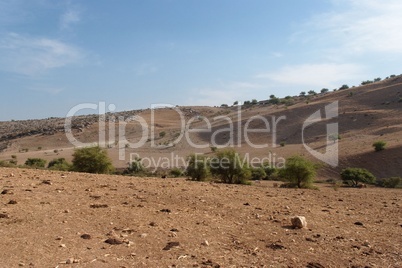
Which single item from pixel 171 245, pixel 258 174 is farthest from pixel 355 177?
pixel 171 245

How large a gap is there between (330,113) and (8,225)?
60.4m

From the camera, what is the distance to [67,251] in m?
5.62

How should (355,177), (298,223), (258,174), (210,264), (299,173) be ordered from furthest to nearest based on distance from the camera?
(258,174), (355,177), (299,173), (298,223), (210,264)

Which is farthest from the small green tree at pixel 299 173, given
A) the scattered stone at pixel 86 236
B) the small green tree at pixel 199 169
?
the scattered stone at pixel 86 236

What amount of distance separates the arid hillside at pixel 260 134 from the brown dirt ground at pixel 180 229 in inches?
877

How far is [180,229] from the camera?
7.07 meters

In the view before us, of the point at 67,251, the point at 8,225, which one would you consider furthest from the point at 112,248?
the point at 8,225

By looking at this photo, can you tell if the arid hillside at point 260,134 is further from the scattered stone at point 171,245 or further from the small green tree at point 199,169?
the scattered stone at point 171,245

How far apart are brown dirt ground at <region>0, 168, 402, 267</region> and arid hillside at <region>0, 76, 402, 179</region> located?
877 inches

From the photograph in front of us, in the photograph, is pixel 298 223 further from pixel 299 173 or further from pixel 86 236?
pixel 299 173

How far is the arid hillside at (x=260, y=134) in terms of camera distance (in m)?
37.2

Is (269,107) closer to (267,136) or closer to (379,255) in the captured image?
(267,136)

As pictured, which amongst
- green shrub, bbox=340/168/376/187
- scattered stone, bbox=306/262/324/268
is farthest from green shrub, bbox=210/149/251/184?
scattered stone, bbox=306/262/324/268

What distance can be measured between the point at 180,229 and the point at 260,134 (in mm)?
50124
